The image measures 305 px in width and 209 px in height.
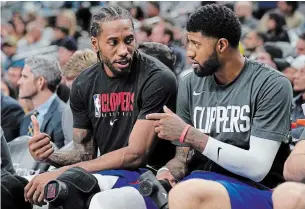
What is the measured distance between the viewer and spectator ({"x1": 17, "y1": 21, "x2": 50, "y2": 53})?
42.6 feet

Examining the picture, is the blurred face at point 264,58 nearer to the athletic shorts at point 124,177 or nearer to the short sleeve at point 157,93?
the short sleeve at point 157,93

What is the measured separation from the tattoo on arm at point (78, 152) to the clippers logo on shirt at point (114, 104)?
8.7 inches

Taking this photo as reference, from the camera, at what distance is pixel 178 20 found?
1195 centimetres

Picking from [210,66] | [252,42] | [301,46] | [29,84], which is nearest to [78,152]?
[210,66]

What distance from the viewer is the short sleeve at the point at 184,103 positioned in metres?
4.49

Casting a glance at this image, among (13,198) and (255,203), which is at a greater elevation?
(255,203)

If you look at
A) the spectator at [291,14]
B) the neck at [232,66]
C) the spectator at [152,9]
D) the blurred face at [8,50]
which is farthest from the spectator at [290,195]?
the blurred face at [8,50]

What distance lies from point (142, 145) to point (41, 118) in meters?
2.10

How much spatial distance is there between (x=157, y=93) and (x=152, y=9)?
7477mm

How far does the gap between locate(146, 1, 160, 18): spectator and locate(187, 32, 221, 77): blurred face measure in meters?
7.71

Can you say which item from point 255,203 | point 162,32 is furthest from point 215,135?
point 162,32

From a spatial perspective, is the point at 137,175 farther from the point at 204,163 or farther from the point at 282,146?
the point at 282,146

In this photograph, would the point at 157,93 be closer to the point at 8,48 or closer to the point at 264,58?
the point at 264,58

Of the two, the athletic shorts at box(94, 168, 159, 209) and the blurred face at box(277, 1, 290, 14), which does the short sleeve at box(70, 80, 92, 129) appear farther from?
the blurred face at box(277, 1, 290, 14)
